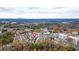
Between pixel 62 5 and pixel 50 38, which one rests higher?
pixel 62 5

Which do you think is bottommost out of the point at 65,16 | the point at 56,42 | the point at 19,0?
the point at 56,42

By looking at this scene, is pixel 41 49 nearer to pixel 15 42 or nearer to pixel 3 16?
pixel 15 42

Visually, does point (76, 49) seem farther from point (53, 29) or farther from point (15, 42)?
point (15, 42)
